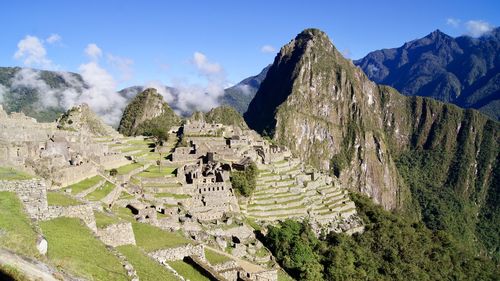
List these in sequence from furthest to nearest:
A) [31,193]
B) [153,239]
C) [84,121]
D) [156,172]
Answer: [84,121], [156,172], [153,239], [31,193]

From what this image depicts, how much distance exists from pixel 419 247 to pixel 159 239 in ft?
166

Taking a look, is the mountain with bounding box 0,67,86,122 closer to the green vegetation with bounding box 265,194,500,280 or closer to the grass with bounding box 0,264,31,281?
the green vegetation with bounding box 265,194,500,280

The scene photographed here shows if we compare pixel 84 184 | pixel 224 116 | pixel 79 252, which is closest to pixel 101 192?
pixel 84 184

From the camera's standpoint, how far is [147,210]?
90.2 ft

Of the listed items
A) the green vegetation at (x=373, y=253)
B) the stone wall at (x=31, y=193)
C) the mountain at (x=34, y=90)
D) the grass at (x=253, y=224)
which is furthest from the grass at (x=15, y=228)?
the mountain at (x=34, y=90)

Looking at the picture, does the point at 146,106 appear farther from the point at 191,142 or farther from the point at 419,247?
the point at 419,247

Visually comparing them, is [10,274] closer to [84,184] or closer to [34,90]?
[84,184]

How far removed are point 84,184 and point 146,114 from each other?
70.2m

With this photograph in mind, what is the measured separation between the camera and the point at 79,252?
1226 centimetres

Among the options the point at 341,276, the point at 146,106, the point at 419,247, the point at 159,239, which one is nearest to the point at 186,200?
the point at 341,276

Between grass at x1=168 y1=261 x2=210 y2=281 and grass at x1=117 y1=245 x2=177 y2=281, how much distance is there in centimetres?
200

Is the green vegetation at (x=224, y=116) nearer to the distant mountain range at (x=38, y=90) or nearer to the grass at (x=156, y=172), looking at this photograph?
the distant mountain range at (x=38, y=90)

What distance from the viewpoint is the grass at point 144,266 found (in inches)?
544

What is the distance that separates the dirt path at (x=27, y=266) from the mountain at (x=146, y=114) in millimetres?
82504
